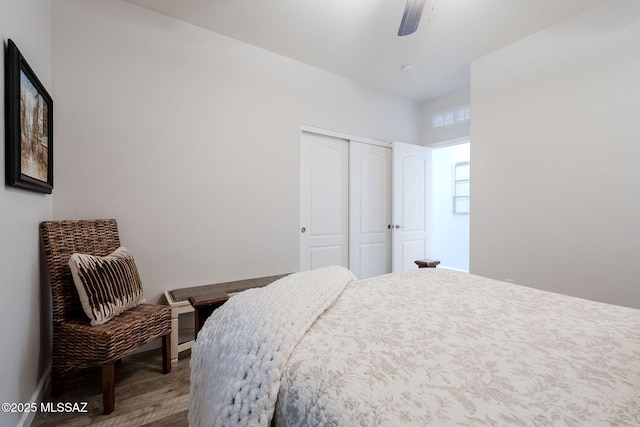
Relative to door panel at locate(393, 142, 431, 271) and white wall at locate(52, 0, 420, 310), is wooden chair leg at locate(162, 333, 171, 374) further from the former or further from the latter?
door panel at locate(393, 142, 431, 271)

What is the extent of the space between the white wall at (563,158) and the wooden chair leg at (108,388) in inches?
125

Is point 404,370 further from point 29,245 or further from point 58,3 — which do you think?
point 58,3

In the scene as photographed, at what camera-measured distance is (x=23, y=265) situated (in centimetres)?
141

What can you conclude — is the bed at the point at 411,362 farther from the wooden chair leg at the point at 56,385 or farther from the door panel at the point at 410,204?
the door panel at the point at 410,204

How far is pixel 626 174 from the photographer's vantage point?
6.65 ft

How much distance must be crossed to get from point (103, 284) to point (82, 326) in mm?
242

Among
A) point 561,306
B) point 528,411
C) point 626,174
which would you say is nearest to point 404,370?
point 528,411

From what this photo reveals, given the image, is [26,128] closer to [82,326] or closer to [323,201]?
[82,326]

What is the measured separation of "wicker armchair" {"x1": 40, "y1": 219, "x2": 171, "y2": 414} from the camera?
152 cm

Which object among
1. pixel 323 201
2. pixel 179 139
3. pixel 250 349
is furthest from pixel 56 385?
pixel 323 201

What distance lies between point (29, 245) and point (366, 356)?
1.88 meters

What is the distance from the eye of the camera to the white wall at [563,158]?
2.03 meters

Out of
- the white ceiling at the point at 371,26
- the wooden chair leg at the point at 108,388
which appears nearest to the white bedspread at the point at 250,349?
the wooden chair leg at the point at 108,388

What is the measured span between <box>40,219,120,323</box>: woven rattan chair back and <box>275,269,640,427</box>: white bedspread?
168 centimetres
